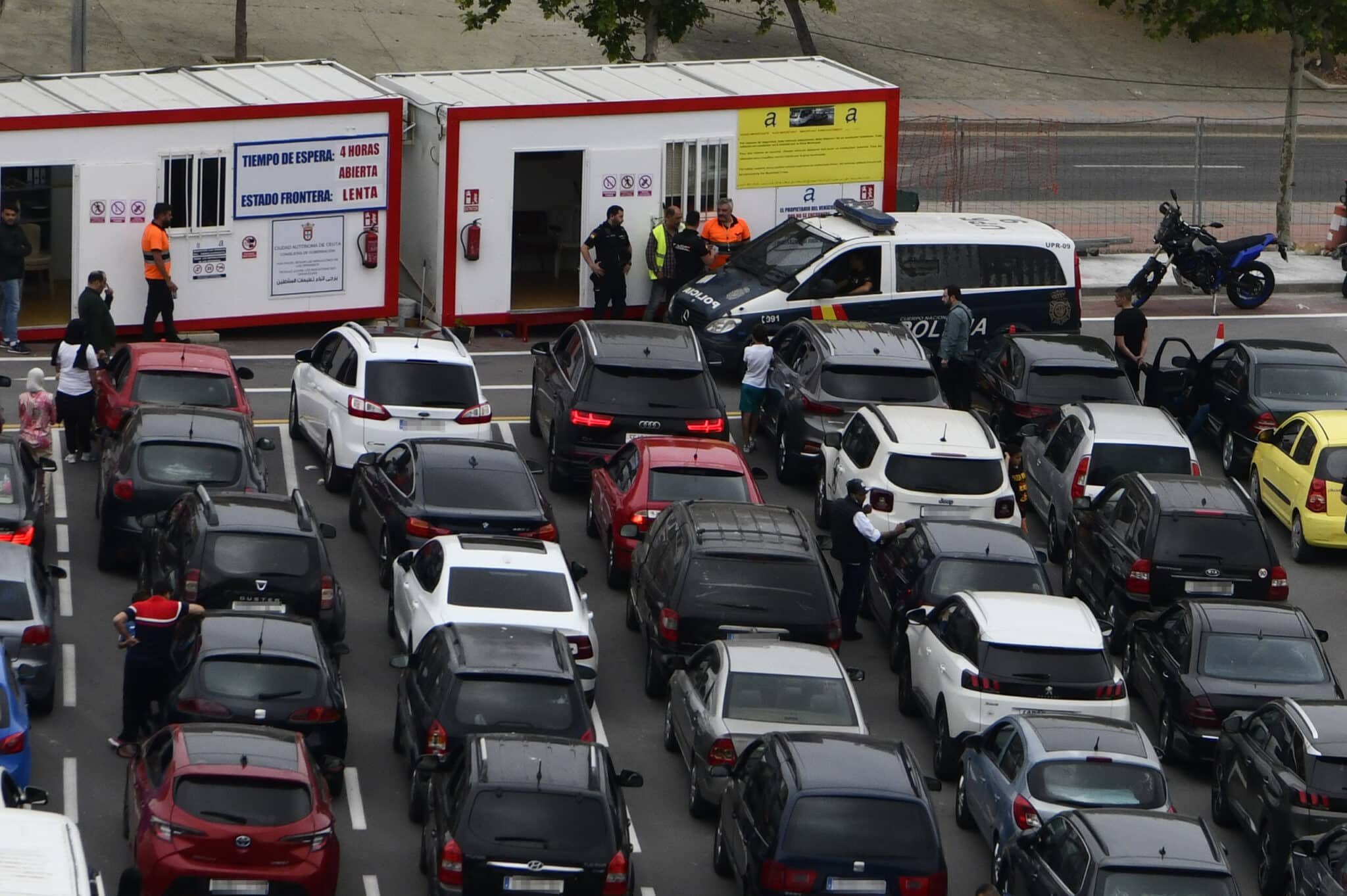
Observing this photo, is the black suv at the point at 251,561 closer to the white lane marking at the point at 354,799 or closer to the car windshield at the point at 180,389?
the white lane marking at the point at 354,799

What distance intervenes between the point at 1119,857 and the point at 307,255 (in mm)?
16555

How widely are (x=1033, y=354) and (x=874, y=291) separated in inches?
112

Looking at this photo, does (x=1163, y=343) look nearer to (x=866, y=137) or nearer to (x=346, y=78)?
(x=866, y=137)

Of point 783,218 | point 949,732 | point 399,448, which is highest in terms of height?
point 783,218

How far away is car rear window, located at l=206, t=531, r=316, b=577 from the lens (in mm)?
19625

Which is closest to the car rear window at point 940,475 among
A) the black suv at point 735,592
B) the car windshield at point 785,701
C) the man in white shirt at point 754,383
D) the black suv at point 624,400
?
the black suv at point 624,400

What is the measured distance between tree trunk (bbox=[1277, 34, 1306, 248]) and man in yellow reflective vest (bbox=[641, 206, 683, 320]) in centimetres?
1079

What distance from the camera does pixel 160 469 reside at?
71.3 ft

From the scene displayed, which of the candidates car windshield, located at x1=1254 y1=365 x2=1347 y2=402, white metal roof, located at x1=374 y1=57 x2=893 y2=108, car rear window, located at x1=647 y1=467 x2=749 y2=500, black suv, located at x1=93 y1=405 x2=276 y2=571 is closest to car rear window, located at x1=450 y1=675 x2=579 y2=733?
car rear window, located at x1=647 y1=467 x2=749 y2=500

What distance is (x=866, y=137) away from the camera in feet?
104

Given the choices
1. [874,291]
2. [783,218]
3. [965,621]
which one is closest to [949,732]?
[965,621]

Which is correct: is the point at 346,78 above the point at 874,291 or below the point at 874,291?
above

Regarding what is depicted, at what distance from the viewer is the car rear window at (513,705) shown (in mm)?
17391

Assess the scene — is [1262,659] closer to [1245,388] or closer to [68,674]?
[1245,388]
